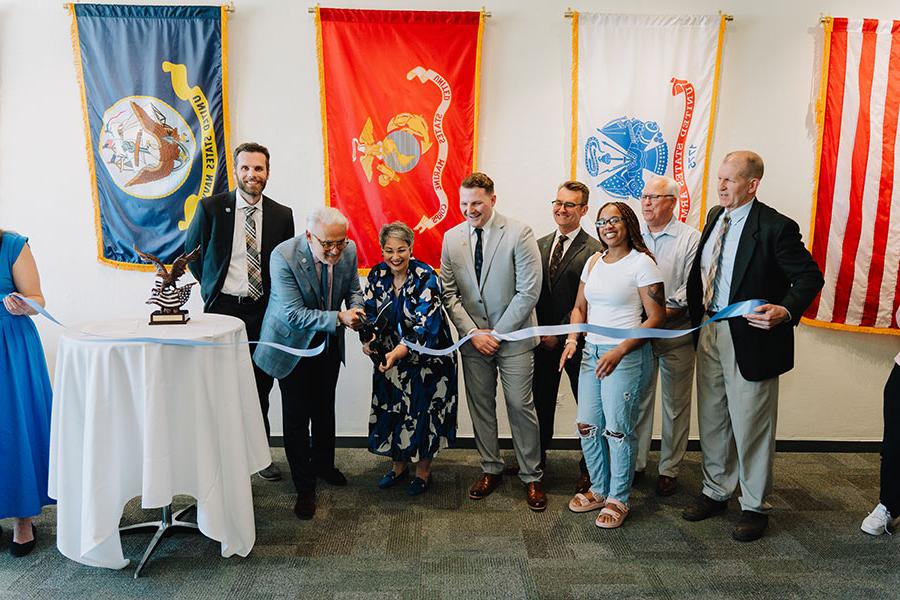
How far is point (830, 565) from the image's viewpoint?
2.83 meters

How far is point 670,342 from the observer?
11.5 feet

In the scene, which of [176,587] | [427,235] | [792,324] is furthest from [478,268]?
[176,587]

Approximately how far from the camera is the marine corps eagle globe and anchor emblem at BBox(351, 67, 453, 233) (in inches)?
161

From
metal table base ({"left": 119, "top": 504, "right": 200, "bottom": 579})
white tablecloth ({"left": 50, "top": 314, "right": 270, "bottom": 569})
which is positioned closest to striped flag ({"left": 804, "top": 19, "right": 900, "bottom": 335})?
white tablecloth ({"left": 50, "top": 314, "right": 270, "bottom": 569})

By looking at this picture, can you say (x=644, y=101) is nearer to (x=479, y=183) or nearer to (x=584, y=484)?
(x=479, y=183)

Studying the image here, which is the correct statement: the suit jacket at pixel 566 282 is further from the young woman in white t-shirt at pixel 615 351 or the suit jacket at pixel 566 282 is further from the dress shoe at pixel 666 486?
the dress shoe at pixel 666 486

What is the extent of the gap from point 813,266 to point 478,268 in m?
1.48

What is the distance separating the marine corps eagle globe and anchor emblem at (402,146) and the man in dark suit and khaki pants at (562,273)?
94cm

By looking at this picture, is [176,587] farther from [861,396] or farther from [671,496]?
[861,396]

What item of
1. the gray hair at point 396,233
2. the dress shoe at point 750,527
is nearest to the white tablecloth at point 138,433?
the gray hair at point 396,233

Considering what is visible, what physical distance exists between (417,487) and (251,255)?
1486 mm

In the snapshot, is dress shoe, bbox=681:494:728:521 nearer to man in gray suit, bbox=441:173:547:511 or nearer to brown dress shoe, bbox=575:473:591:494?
brown dress shoe, bbox=575:473:591:494

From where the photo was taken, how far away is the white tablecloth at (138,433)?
247 centimetres

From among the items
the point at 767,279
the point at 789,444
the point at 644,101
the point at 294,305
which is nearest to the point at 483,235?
the point at 294,305
